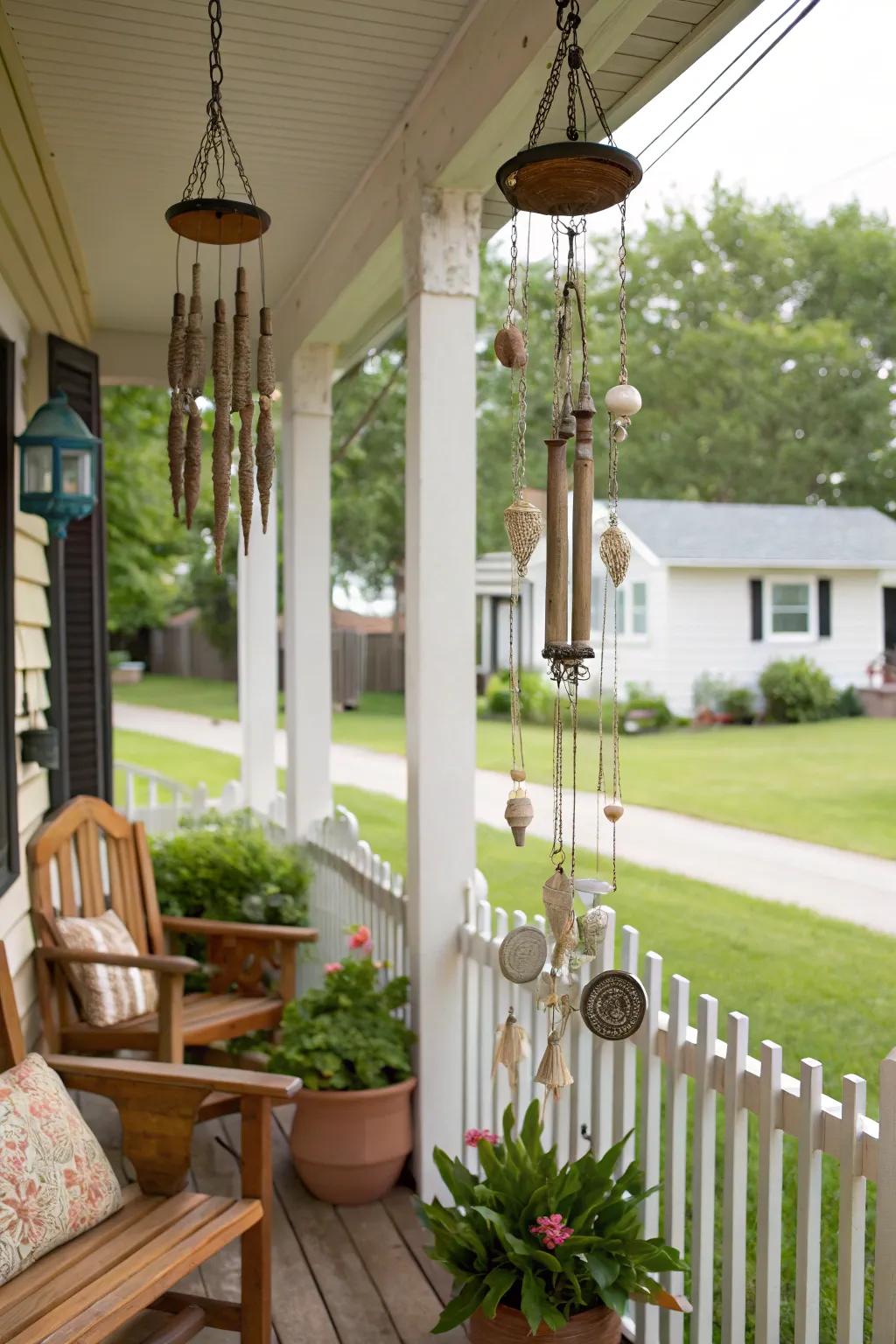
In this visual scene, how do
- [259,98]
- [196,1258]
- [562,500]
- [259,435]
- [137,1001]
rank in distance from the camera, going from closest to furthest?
1. [562,500]
2. [259,435]
3. [196,1258]
4. [259,98]
5. [137,1001]

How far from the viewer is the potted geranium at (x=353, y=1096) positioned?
3.10 m

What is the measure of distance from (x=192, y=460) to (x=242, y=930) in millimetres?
2270

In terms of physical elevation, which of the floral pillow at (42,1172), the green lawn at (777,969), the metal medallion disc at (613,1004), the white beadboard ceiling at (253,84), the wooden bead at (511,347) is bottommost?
the green lawn at (777,969)

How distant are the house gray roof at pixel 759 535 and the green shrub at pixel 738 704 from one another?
191 cm

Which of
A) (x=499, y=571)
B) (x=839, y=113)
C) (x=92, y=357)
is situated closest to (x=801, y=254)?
(x=839, y=113)

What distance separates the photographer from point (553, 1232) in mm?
2115

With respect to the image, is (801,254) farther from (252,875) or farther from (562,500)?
(562,500)

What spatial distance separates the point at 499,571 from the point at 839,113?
381 inches

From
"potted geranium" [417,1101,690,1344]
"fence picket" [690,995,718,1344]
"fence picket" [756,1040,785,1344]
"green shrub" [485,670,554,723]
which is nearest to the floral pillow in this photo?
"potted geranium" [417,1101,690,1344]

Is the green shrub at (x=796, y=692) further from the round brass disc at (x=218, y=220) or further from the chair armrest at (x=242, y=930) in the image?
the round brass disc at (x=218, y=220)

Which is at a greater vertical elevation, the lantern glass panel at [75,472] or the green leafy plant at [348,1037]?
the lantern glass panel at [75,472]

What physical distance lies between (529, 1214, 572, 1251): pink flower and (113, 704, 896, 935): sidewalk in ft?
15.6

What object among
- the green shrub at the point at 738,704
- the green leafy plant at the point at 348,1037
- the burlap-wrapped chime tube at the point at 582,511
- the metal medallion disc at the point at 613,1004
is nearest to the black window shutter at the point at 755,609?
the green shrub at the point at 738,704

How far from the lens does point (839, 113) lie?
1977cm
